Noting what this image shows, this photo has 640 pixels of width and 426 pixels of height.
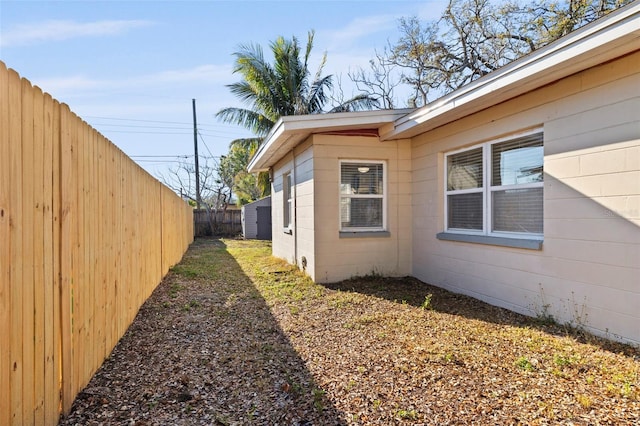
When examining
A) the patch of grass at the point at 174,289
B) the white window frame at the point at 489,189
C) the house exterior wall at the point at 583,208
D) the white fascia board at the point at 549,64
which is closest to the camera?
the white fascia board at the point at 549,64

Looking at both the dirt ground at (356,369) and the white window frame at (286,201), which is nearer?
the dirt ground at (356,369)

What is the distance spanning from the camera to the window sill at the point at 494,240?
4.36 meters

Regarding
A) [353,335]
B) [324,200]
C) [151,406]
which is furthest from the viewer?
[324,200]

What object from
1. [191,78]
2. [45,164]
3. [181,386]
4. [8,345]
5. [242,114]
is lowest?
[181,386]

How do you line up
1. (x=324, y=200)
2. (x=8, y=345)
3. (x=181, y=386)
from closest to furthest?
1. (x=8, y=345)
2. (x=181, y=386)
3. (x=324, y=200)

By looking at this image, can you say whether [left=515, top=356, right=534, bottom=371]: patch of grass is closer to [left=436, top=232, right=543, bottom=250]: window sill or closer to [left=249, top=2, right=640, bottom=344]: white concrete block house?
[left=249, top=2, right=640, bottom=344]: white concrete block house

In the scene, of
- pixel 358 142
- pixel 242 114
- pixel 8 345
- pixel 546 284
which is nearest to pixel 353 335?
pixel 546 284

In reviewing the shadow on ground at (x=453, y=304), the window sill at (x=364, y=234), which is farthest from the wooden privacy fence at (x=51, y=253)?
the window sill at (x=364, y=234)

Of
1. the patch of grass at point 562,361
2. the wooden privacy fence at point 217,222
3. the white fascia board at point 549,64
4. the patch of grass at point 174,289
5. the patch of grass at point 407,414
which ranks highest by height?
the white fascia board at point 549,64

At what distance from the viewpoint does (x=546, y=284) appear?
424cm

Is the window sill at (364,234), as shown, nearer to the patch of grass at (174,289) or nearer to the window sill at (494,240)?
the window sill at (494,240)

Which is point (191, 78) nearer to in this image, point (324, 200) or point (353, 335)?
point (324, 200)

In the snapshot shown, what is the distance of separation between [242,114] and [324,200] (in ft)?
34.2

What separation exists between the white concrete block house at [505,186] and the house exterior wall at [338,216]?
0.06 feet
